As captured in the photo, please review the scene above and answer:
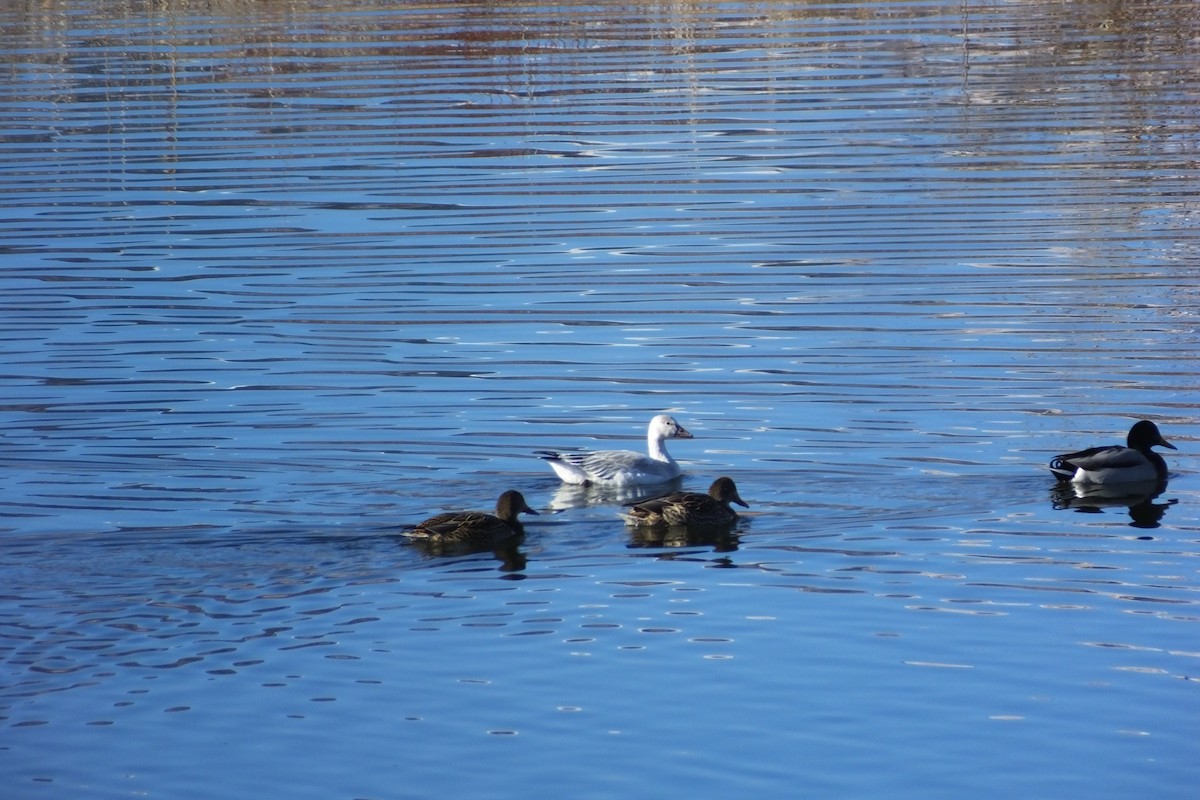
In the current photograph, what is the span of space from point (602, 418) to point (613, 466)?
1644 mm

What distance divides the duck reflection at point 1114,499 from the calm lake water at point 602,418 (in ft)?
0.23

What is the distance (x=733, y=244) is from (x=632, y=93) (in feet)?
31.0

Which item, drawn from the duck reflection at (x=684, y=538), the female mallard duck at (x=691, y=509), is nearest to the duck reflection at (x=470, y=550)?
the duck reflection at (x=684, y=538)

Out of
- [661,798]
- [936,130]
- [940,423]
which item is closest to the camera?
[661,798]

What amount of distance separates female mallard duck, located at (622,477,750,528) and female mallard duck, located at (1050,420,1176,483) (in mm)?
2293

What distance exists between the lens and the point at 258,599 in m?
10.1

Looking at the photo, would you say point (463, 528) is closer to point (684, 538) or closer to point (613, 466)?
point (684, 538)

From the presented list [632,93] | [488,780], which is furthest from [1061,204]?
[488,780]

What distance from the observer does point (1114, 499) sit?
1252 centimetres

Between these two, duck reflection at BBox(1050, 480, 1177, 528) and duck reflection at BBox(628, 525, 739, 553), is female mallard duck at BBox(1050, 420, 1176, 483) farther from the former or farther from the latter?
duck reflection at BBox(628, 525, 739, 553)

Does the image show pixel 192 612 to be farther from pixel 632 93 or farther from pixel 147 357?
pixel 632 93

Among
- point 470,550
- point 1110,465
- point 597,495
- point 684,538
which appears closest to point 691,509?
point 684,538

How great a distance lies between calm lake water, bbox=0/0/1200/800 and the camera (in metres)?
8.55

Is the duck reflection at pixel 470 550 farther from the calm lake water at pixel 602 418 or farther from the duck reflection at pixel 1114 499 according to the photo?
the duck reflection at pixel 1114 499
